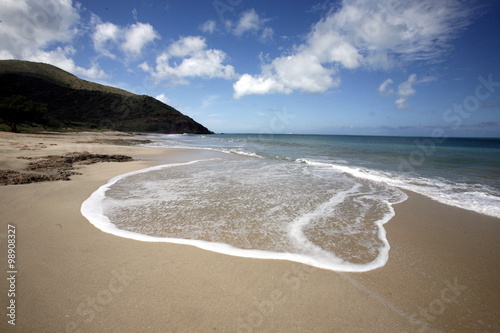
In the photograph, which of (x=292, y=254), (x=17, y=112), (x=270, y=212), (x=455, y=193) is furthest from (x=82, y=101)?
(x=455, y=193)

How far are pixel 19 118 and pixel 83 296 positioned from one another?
43.5m

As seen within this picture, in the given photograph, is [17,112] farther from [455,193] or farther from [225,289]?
[455,193]

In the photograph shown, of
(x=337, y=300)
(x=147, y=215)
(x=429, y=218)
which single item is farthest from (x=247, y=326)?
(x=429, y=218)

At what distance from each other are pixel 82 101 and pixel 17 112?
54543 millimetres

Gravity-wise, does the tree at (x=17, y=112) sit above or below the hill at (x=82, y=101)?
below

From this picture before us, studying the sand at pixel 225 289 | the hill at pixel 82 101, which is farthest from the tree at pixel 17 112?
the sand at pixel 225 289

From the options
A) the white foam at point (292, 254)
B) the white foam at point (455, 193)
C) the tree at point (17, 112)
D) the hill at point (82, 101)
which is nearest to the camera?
the white foam at point (292, 254)

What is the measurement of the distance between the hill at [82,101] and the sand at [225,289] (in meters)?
72.3

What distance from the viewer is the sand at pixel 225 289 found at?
218cm

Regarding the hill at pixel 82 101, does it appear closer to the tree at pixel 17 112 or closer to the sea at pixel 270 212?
the tree at pixel 17 112

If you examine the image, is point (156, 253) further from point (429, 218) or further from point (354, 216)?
point (429, 218)

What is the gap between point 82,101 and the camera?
2943 inches

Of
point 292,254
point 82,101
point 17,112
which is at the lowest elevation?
point 292,254

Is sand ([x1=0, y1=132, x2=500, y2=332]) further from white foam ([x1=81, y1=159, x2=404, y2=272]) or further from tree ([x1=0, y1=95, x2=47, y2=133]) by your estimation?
tree ([x1=0, y1=95, x2=47, y2=133])
